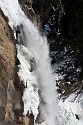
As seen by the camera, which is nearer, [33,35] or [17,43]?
[17,43]

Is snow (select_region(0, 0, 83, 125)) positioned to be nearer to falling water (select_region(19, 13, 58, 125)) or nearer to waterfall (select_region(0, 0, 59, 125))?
waterfall (select_region(0, 0, 59, 125))

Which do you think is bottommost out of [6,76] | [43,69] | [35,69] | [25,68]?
[6,76]

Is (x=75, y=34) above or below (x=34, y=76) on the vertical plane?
above

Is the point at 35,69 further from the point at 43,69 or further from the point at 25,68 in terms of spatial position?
the point at 25,68

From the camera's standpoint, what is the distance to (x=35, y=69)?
12.3m

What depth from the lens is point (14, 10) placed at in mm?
11414

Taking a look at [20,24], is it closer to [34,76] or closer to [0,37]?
[34,76]

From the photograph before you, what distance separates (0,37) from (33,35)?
379 cm

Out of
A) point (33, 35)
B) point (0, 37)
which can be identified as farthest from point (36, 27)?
point (0, 37)

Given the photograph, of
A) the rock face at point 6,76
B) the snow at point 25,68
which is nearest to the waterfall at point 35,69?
the snow at point 25,68

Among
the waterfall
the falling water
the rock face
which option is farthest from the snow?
the rock face

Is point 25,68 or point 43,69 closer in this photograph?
point 25,68

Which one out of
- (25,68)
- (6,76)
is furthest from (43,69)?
(6,76)

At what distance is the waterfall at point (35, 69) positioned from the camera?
10.9 meters
